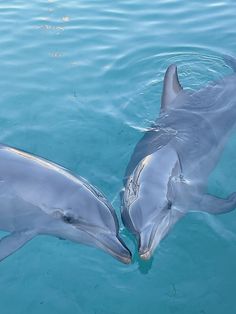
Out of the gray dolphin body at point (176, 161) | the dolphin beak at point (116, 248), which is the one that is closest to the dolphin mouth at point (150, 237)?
the gray dolphin body at point (176, 161)

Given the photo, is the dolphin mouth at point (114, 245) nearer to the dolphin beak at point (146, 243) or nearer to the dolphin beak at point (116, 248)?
the dolphin beak at point (116, 248)

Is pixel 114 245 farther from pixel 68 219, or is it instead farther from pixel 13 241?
pixel 13 241

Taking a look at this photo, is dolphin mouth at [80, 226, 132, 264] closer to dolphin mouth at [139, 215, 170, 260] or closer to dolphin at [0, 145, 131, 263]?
dolphin at [0, 145, 131, 263]

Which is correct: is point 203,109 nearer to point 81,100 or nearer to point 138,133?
point 138,133

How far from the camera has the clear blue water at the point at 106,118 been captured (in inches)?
261

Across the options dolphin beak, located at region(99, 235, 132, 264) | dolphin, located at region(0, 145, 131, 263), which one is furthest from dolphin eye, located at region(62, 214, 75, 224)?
dolphin beak, located at region(99, 235, 132, 264)

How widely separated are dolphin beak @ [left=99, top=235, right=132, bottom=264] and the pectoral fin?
3.70 feet

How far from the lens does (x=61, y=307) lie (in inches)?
256

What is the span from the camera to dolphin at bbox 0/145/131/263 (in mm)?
6484

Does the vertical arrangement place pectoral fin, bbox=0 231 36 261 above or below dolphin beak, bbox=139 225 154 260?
below

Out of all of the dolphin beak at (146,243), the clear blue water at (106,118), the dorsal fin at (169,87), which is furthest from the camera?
A: the dorsal fin at (169,87)

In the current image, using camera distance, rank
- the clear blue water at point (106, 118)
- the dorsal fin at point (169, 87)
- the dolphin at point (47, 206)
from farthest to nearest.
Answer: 1. the dorsal fin at point (169, 87)
2. the clear blue water at point (106, 118)
3. the dolphin at point (47, 206)

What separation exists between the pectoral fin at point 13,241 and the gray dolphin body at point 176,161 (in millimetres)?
1335

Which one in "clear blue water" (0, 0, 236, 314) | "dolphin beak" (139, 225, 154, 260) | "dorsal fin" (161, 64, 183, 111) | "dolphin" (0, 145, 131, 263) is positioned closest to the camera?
"dolphin beak" (139, 225, 154, 260)
